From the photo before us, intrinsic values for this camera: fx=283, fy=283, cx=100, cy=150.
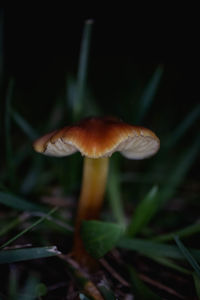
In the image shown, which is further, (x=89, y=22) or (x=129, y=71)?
(x=129, y=71)

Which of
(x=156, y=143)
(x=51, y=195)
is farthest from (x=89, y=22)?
(x=51, y=195)

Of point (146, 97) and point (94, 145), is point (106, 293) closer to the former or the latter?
point (94, 145)

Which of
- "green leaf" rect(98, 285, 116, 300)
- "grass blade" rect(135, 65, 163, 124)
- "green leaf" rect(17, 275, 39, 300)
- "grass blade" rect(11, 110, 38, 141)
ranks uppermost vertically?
"grass blade" rect(135, 65, 163, 124)

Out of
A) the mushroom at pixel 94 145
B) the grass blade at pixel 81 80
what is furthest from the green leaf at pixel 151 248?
the grass blade at pixel 81 80

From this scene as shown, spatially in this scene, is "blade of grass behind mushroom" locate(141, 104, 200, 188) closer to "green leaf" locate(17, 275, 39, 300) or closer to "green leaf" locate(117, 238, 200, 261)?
"green leaf" locate(117, 238, 200, 261)

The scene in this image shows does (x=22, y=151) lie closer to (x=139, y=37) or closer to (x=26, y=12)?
(x=26, y=12)

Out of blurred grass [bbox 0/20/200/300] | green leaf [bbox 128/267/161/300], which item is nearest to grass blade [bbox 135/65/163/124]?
blurred grass [bbox 0/20/200/300]

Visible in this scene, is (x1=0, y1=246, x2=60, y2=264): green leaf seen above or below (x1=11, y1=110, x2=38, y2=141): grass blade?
below
